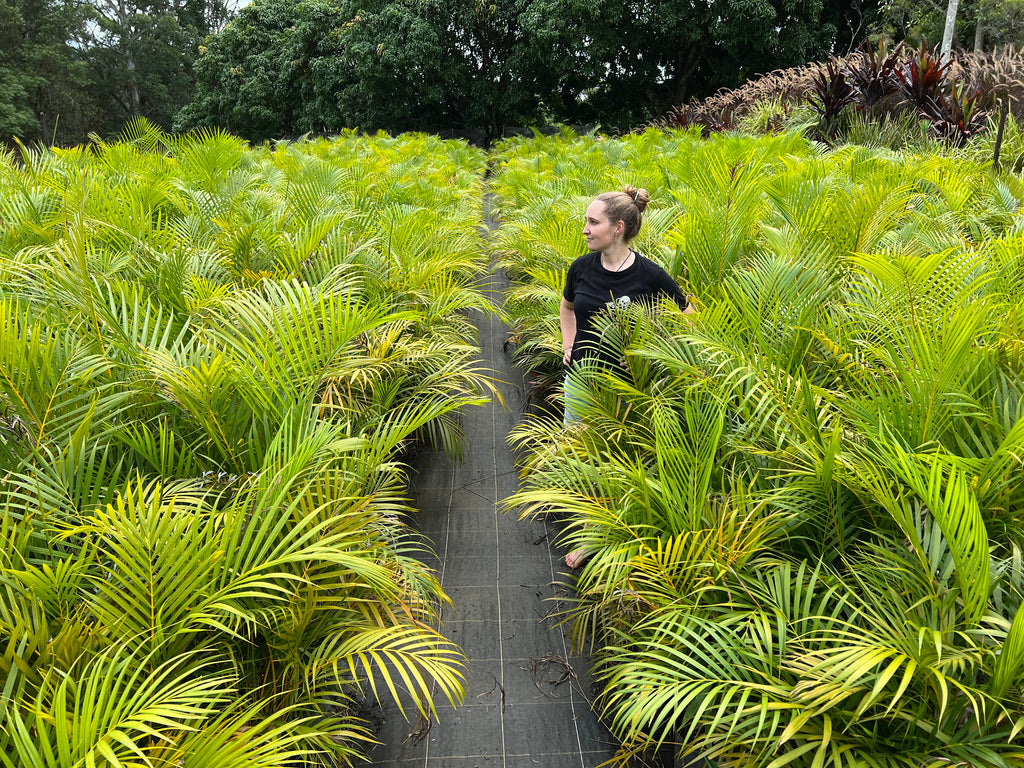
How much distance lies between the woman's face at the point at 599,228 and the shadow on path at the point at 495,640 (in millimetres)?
1310

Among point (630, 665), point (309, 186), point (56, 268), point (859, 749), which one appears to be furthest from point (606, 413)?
point (309, 186)

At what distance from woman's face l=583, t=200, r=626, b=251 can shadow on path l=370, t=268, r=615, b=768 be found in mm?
1310

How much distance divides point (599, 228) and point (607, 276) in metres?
0.25

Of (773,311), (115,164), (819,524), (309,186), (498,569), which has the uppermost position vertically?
(115,164)

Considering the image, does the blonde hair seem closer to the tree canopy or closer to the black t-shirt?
the black t-shirt

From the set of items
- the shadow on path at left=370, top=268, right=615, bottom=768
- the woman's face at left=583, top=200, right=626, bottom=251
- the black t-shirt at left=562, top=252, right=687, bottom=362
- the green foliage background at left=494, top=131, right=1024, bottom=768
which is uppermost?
the woman's face at left=583, top=200, right=626, bottom=251

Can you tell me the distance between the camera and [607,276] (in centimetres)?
312

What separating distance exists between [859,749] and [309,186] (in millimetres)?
4984

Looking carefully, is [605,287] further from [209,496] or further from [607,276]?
[209,496]

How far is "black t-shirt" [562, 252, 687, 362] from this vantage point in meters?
3.09

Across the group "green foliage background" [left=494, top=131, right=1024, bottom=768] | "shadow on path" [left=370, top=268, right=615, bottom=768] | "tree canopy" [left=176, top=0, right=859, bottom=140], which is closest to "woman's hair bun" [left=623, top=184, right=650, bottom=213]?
"green foliage background" [left=494, top=131, right=1024, bottom=768]

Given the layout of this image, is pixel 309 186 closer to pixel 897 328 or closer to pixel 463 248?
pixel 463 248

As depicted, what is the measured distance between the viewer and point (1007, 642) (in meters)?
1.44

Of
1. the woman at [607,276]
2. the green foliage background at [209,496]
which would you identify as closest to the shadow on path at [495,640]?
the green foliage background at [209,496]
